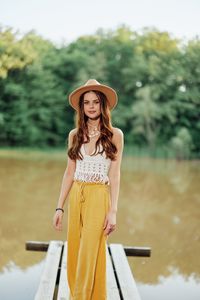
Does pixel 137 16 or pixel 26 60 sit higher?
pixel 137 16

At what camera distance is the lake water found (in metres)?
3.46

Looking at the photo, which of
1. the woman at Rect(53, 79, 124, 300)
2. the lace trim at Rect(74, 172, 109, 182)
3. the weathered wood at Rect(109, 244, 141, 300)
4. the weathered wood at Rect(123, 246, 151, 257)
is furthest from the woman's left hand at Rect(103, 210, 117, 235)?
the weathered wood at Rect(123, 246, 151, 257)

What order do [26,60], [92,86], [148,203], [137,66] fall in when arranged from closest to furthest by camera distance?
[92,86] → [148,203] → [26,60] → [137,66]

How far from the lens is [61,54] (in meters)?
22.1

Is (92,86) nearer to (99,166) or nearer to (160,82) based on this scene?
(99,166)

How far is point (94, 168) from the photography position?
6.70 ft

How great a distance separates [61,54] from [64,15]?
2.15 metres

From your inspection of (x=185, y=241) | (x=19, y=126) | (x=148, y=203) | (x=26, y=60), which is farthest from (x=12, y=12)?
(x=185, y=241)

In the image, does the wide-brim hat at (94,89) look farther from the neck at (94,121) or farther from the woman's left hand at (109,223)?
the woman's left hand at (109,223)

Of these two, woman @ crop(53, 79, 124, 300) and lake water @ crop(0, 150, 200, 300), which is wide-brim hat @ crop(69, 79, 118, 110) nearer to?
woman @ crop(53, 79, 124, 300)

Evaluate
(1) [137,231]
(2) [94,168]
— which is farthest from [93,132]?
(1) [137,231]

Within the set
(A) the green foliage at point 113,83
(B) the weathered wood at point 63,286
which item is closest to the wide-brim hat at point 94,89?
(B) the weathered wood at point 63,286

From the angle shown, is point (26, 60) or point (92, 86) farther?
point (26, 60)

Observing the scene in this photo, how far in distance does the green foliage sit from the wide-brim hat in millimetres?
17192
